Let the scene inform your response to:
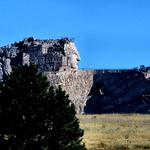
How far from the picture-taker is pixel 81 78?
123500mm

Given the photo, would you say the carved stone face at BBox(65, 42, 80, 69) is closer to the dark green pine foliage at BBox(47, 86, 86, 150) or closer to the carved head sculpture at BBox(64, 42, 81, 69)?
the carved head sculpture at BBox(64, 42, 81, 69)

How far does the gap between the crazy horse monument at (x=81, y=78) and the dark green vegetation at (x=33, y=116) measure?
75.8 meters

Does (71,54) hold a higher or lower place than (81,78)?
higher

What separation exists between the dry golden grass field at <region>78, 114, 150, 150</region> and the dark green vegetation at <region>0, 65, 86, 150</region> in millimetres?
19555

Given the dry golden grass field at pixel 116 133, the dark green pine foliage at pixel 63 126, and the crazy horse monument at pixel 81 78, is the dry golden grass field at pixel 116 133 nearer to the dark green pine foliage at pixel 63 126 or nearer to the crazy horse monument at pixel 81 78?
the dark green pine foliage at pixel 63 126

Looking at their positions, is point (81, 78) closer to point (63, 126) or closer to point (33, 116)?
point (63, 126)

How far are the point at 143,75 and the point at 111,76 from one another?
5.36 metres

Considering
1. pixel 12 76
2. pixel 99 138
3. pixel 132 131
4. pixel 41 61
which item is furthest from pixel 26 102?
pixel 41 61

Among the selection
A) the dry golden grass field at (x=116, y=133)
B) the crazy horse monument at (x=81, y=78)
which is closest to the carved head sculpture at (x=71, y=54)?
the crazy horse monument at (x=81, y=78)

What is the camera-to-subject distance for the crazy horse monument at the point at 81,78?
11894 centimetres

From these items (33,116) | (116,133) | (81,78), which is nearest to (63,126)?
(33,116)

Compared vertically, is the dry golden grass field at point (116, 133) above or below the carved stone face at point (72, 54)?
below

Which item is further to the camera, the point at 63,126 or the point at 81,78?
the point at 81,78

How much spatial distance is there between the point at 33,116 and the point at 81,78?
83824 mm
